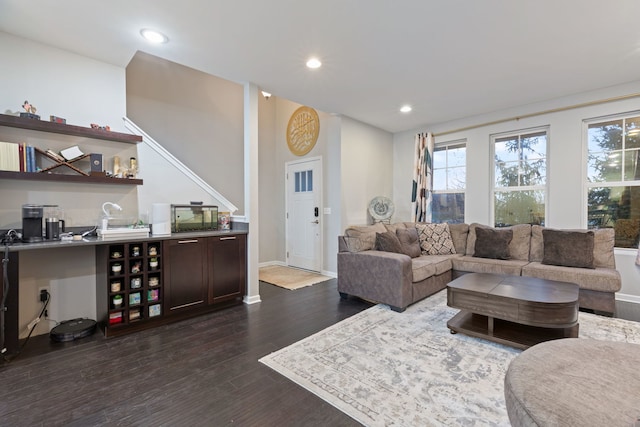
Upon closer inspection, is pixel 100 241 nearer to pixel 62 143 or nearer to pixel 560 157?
pixel 62 143

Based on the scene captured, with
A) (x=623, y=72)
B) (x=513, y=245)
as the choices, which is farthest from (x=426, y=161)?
(x=623, y=72)

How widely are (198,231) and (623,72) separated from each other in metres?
5.12

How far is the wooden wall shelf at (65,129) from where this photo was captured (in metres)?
2.38

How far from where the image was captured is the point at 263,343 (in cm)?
246

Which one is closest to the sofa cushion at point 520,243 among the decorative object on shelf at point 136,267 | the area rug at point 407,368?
the area rug at point 407,368

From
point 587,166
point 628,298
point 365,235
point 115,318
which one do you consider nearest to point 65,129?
point 115,318

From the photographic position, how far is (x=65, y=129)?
2615 mm

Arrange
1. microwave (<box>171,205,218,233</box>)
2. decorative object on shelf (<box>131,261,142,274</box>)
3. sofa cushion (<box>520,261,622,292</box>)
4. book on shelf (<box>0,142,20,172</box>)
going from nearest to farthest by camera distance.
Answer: book on shelf (<box>0,142,20,172</box>)
decorative object on shelf (<box>131,261,142,274</box>)
sofa cushion (<box>520,261,622,292</box>)
microwave (<box>171,205,218,233</box>)

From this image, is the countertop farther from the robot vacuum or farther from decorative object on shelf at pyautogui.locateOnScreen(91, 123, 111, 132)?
decorative object on shelf at pyautogui.locateOnScreen(91, 123, 111, 132)

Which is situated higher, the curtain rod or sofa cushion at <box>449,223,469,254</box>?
the curtain rod

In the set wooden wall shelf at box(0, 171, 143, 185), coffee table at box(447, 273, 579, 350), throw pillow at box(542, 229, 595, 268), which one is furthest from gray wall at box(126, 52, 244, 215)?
throw pillow at box(542, 229, 595, 268)

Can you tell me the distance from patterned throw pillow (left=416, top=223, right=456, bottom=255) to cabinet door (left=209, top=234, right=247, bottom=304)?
2.62 m

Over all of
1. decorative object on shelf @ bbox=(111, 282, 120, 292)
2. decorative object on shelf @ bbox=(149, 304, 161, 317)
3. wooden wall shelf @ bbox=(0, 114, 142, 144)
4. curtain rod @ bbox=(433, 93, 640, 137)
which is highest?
curtain rod @ bbox=(433, 93, 640, 137)

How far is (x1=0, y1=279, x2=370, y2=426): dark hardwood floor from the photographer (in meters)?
1.60
